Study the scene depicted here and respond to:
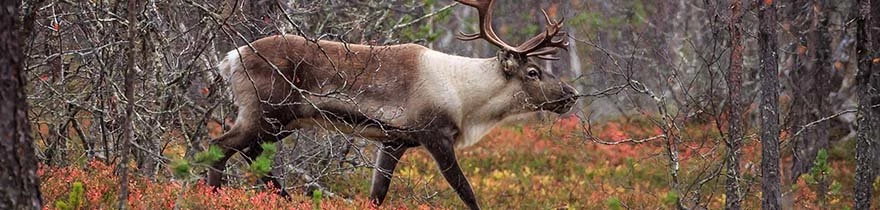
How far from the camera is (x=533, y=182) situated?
11391mm

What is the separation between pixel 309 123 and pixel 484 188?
3.67 metres

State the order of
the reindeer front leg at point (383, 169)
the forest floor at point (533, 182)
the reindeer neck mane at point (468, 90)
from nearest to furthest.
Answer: the forest floor at point (533, 182), the reindeer neck mane at point (468, 90), the reindeer front leg at point (383, 169)

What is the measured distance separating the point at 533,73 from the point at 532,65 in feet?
0.19

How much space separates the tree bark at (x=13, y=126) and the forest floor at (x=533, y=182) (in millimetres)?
1249

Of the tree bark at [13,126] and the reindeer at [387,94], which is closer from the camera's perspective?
the tree bark at [13,126]

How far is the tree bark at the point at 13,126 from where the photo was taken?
145 inches

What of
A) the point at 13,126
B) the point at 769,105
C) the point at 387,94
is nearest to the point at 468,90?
the point at 387,94

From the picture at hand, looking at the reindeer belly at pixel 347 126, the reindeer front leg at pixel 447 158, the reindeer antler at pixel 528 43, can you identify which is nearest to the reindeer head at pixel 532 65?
the reindeer antler at pixel 528 43

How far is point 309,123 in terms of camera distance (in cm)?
733

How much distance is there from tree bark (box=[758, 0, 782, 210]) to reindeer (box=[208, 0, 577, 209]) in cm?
132

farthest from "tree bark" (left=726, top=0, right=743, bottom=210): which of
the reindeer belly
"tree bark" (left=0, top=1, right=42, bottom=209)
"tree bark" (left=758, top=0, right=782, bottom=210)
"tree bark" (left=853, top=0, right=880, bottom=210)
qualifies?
"tree bark" (left=0, top=1, right=42, bottom=209)

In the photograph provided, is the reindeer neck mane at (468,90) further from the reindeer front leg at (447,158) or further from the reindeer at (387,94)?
the reindeer front leg at (447,158)

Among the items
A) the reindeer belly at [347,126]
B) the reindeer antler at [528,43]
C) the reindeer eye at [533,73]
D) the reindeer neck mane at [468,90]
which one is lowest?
the reindeer belly at [347,126]

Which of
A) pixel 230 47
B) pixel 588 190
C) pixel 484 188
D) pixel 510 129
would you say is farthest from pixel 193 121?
pixel 510 129
